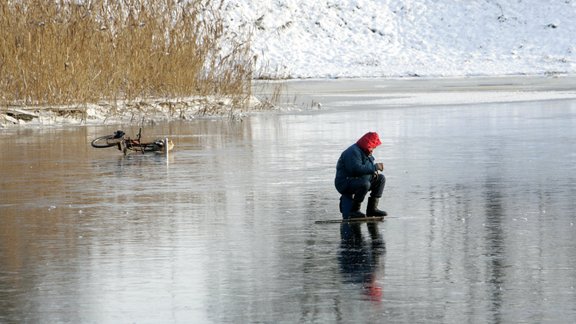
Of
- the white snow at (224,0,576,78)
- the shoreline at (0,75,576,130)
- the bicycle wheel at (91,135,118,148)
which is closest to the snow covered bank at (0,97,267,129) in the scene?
the shoreline at (0,75,576,130)

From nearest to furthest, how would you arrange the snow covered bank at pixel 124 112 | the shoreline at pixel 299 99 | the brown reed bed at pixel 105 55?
the brown reed bed at pixel 105 55, the snow covered bank at pixel 124 112, the shoreline at pixel 299 99

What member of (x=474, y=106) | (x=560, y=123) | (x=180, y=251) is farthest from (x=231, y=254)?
(x=474, y=106)

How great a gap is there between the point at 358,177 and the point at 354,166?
0.42ft

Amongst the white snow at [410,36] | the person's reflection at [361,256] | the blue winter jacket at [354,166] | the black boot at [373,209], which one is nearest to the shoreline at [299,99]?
the white snow at [410,36]

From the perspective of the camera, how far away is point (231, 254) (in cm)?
984

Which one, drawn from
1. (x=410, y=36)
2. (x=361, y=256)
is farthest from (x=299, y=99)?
(x=410, y=36)

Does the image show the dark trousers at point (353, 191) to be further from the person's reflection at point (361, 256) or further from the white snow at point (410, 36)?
the white snow at point (410, 36)

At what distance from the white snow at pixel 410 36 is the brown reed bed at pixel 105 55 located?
90.9 feet

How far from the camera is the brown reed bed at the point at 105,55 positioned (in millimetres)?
26094

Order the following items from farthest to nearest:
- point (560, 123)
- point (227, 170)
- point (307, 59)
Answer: point (307, 59), point (560, 123), point (227, 170)

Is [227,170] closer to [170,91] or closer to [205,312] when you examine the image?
[205,312]

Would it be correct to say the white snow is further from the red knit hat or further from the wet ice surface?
the red knit hat

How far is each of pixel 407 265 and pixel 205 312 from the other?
2037 millimetres

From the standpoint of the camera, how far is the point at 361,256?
9.69 metres
